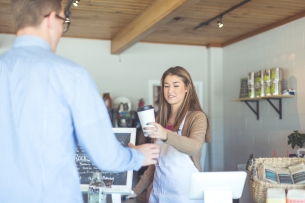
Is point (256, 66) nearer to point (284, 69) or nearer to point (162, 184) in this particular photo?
point (284, 69)

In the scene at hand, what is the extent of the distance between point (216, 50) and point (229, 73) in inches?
18.1

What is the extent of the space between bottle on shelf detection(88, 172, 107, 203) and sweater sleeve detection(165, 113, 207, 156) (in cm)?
45

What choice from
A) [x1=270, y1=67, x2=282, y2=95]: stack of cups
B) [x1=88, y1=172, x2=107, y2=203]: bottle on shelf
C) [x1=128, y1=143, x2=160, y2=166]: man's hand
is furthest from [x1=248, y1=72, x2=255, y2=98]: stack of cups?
[x1=128, y1=143, x2=160, y2=166]: man's hand

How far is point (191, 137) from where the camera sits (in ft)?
7.98

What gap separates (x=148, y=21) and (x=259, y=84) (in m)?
1.70

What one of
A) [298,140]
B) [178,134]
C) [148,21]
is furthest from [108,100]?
[178,134]

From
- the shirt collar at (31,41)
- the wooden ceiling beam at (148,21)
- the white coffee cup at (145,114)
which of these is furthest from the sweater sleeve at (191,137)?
the wooden ceiling beam at (148,21)

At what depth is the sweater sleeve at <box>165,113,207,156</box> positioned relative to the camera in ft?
7.06

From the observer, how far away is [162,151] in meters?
2.71

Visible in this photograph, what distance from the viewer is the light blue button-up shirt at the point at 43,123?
1385 millimetres

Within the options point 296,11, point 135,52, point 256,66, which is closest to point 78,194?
point 296,11

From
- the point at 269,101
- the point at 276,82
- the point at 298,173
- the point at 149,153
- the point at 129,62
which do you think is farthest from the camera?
the point at 129,62

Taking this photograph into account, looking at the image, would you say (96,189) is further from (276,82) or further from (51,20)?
(276,82)

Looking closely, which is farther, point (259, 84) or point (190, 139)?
point (259, 84)
